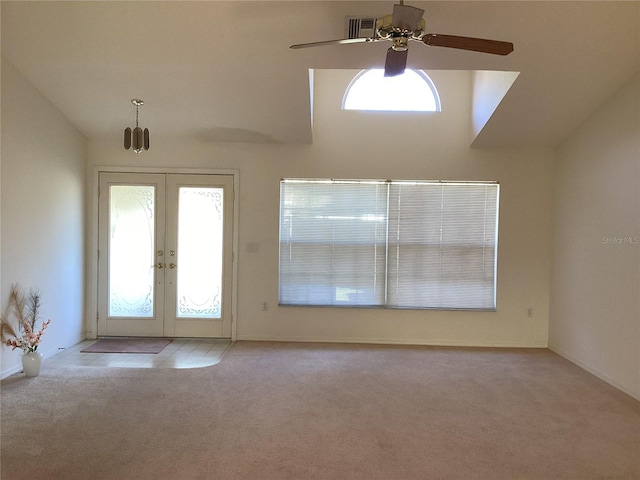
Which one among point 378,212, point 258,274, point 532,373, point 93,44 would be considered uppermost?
point 93,44

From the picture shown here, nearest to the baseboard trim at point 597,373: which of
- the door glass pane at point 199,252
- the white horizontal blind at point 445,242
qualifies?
the white horizontal blind at point 445,242

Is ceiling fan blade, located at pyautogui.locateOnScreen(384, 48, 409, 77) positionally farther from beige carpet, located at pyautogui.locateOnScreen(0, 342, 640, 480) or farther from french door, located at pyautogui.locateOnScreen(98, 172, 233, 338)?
french door, located at pyautogui.locateOnScreen(98, 172, 233, 338)

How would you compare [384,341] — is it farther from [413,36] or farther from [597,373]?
[413,36]

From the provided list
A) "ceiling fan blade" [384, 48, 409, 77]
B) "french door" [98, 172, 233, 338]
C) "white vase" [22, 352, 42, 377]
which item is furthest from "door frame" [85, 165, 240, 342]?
"ceiling fan blade" [384, 48, 409, 77]

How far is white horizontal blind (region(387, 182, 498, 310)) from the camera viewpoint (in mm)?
5137

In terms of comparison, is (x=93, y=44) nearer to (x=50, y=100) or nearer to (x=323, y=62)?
(x=50, y=100)

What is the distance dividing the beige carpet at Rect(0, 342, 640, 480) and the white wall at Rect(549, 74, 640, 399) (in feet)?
1.09

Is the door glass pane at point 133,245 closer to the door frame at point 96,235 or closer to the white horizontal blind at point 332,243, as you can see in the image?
the door frame at point 96,235

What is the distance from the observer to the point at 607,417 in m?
3.13

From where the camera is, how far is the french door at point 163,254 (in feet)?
16.8

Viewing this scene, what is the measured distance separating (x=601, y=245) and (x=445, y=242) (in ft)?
5.31

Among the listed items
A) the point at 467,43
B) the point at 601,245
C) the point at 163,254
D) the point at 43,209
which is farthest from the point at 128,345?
the point at 601,245

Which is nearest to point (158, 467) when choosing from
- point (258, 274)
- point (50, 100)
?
point (258, 274)

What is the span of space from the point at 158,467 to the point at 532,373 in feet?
11.5
